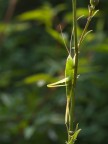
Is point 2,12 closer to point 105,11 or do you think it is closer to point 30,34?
point 30,34

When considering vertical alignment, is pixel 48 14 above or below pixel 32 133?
above

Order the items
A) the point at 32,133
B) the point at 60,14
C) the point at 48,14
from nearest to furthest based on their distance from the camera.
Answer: the point at 32,133 < the point at 48,14 < the point at 60,14

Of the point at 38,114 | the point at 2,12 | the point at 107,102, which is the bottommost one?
the point at 107,102

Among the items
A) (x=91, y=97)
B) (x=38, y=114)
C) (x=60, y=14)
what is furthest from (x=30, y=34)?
(x=38, y=114)

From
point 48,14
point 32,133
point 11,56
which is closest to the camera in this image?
point 32,133

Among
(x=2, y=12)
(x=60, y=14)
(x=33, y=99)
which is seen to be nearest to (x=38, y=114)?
(x=33, y=99)

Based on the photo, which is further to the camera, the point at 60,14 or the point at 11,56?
the point at 60,14
